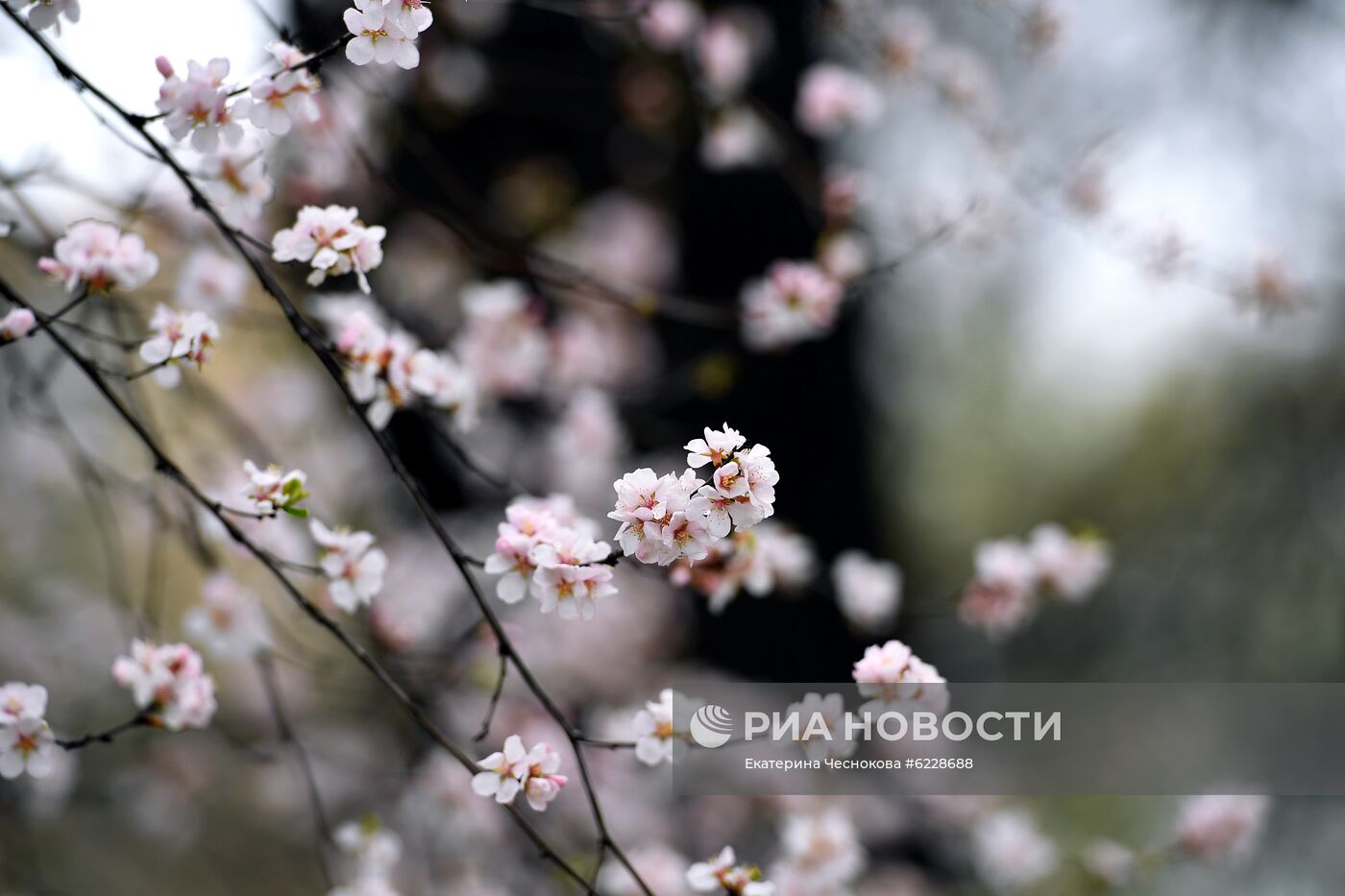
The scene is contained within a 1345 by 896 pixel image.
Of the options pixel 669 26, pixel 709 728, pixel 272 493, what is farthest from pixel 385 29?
pixel 669 26

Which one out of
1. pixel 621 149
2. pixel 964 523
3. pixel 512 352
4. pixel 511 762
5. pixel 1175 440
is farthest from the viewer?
pixel 964 523

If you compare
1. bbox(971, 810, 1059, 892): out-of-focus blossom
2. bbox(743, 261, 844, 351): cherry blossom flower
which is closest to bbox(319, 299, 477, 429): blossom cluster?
bbox(743, 261, 844, 351): cherry blossom flower

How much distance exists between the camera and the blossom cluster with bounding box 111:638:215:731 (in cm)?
106

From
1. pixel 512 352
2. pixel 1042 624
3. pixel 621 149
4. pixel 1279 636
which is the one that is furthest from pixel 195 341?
pixel 1042 624

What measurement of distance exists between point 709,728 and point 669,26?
5.25 feet

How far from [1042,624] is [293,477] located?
3.88 meters

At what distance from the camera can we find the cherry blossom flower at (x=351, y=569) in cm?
108

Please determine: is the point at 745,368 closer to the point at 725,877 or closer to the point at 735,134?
the point at 735,134

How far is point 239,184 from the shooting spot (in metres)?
1.15

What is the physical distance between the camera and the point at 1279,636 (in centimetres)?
281

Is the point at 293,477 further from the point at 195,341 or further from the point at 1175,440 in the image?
the point at 1175,440

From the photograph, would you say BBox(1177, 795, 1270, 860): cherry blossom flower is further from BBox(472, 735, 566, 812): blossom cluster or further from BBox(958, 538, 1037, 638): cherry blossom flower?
BBox(472, 735, 566, 812): blossom cluster

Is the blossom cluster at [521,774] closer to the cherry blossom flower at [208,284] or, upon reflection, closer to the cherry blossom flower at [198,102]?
the cherry blossom flower at [198,102]

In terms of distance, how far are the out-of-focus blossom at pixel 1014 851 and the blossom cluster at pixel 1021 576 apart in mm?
645
